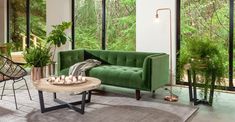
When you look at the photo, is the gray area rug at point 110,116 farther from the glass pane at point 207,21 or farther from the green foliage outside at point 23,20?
the green foliage outside at point 23,20

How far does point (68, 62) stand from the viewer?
5.40 metres

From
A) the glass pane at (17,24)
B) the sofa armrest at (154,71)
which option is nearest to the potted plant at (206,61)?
the sofa armrest at (154,71)

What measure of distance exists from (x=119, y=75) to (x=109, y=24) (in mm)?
2398

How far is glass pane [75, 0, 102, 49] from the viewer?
22.7 ft

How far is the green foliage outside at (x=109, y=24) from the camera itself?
21.2 ft

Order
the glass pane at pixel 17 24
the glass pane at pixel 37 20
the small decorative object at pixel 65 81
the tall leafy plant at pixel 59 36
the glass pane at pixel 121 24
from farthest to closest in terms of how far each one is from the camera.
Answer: the glass pane at pixel 17 24 → the glass pane at pixel 37 20 → the tall leafy plant at pixel 59 36 → the glass pane at pixel 121 24 → the small decorative object at pixel 65 81

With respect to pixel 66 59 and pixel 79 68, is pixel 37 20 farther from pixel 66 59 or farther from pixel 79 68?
pixel 79 68

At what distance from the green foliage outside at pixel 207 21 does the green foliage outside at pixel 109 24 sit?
1.24 m

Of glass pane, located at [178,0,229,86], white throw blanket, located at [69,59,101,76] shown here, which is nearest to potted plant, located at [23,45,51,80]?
white throw blanket, located at [69,59,101,76]

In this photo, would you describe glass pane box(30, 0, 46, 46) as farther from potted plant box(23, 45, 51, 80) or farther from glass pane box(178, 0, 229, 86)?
glass pane box(178, 0, 229, 86)

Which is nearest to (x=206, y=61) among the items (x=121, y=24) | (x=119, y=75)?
(x=119, y=75)

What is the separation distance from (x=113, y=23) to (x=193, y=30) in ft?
6.46

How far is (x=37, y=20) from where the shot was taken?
828cm

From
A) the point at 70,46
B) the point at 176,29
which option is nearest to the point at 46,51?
the point at 70,46
